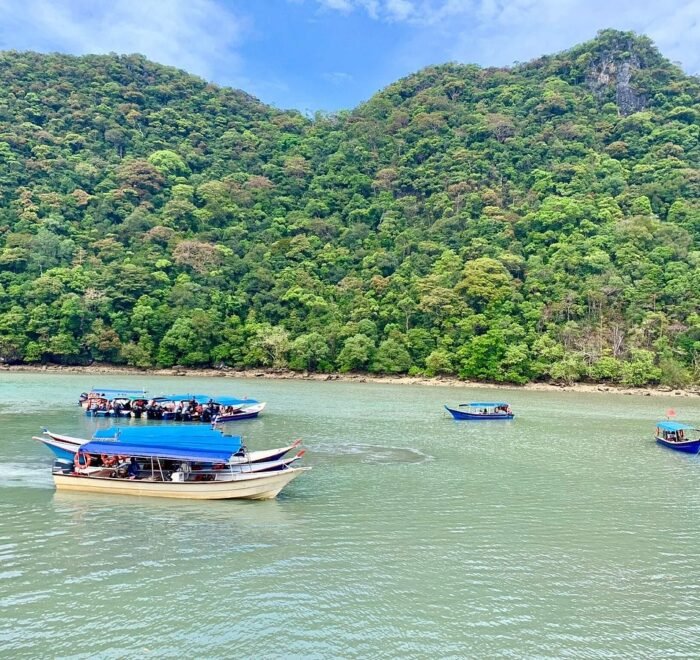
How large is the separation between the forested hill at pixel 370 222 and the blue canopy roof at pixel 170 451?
46521mm

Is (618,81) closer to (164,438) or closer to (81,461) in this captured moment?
(164,438)

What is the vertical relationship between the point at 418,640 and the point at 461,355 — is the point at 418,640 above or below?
below

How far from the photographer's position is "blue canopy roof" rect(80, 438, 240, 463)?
17.4 m

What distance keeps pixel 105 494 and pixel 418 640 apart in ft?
38.5

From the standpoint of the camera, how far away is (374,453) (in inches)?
999

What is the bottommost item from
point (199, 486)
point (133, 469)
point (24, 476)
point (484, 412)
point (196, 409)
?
point (24, 476)

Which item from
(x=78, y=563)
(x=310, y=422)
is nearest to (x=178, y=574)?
(x=78, y=563)

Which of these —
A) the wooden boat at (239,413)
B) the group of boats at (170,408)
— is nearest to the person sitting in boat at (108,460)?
the group of boats at (170,408)

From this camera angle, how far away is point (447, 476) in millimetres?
21594

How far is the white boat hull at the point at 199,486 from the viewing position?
17234 millimetres

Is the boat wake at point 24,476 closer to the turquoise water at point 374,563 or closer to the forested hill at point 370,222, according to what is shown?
the turquoise water at point 374,563

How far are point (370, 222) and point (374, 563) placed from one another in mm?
80881

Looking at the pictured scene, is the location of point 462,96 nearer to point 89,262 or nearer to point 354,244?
point 354,244

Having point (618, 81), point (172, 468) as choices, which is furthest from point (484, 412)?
point (618, 81)
